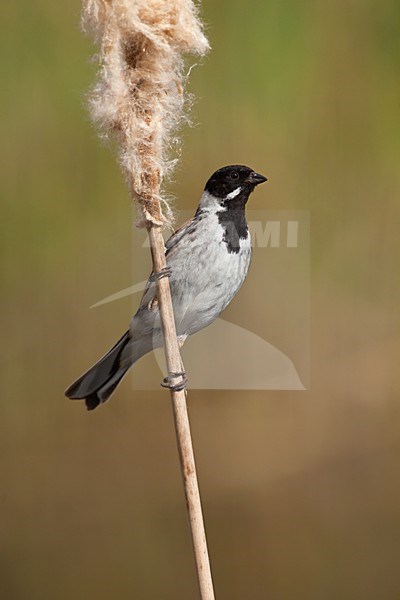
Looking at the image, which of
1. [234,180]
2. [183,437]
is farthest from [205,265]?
[183,437]

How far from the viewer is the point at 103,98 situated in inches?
23.5

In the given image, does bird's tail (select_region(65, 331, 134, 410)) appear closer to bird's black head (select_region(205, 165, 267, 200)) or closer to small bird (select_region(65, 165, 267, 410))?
small bird (select_region(65, 165, 267, 410))

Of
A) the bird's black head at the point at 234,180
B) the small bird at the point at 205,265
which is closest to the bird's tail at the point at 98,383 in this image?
the small bird at the point at 205,265

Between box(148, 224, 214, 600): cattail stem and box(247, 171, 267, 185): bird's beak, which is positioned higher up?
→ box(247, 171, 267, 185): bird's beak

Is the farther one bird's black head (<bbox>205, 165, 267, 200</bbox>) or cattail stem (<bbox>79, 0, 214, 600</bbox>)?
bird's black head (<bbox>205, 165, 267, 200</bbox>)

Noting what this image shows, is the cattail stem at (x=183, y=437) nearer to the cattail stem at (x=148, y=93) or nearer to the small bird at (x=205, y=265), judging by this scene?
the cattail stem at (x=148, y=93)

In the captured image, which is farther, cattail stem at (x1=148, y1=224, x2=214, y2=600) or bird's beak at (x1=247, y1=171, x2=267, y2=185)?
bird's beak at (x1=247, y1=171, x2=267, y2=185)

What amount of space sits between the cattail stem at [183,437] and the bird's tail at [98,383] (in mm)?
194

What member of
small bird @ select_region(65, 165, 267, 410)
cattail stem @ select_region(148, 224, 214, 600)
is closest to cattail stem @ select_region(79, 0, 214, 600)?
cattail stem @ select_region(148, 224, 214, 600)

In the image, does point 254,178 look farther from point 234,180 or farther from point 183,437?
point 183,437

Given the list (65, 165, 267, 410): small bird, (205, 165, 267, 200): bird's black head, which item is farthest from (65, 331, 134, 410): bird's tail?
(205, 165, 267, 200): bird's black head

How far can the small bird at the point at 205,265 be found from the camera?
0.79 metres

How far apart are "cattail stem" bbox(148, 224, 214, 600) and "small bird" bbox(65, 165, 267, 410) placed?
4.8 inches

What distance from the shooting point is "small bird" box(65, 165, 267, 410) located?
2.58 ft
